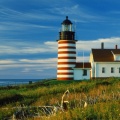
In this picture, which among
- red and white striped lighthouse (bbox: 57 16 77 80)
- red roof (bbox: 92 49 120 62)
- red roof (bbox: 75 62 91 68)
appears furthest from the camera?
red roof (bbox: 92 49 120 62)

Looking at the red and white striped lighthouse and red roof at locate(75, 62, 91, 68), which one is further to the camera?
red roof at locate(75, 62, 91, 68)

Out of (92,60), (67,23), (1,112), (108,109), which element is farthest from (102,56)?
(108,109)

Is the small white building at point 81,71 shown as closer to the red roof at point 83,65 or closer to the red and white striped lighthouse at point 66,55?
the red roof at point 83,65

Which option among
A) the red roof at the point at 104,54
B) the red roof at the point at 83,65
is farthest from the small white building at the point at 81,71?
the red roof at the point at 104,54

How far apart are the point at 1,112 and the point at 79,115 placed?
8041 millimetres

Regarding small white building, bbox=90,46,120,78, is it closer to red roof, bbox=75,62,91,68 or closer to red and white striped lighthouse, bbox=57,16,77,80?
red roof, bbox=75,62,91,68

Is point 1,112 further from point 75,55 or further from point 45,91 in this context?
point 75,55

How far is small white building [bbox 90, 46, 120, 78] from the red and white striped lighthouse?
320cm

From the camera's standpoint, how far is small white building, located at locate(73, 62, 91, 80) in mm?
52312

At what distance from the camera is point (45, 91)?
1249 inches

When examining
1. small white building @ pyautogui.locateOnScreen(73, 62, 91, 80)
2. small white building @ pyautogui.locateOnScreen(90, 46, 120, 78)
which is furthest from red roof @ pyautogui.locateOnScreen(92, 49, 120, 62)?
small white building @ pyautogui.locateOnScreen(73, 62, 91, 80)

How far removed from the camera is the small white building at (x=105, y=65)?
173 feet

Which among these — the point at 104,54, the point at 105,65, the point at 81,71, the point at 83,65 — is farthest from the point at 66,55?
the point at 104,54

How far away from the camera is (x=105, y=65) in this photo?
53250 mm
